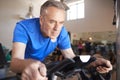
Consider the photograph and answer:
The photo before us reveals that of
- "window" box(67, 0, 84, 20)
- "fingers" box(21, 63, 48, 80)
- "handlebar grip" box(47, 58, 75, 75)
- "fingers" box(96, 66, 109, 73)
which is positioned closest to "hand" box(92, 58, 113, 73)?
"fingers" box(96, 66, 109, 73)

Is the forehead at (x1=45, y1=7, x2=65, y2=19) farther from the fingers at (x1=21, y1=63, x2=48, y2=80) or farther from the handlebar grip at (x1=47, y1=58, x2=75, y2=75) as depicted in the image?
the fingers at (x1=21, y1=63, x2=48, y2=80)

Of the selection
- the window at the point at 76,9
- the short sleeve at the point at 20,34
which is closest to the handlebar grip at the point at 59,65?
the short sleeve at the point at 20,34

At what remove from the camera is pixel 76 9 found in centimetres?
491

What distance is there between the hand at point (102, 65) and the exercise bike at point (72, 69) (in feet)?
0.10

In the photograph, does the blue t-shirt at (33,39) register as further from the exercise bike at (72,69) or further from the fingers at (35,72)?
the fingers at (35,72)

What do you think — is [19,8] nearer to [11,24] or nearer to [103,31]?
[11,24]

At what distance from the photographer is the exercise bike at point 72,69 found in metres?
0.59

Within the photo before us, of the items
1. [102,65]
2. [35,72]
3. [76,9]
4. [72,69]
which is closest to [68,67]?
[72,69]

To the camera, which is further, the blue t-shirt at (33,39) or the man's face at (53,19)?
the blue t-shirt at (33,39)

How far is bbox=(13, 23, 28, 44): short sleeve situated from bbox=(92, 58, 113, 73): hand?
413 millimetres

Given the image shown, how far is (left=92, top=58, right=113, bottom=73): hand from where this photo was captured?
2.50 ft

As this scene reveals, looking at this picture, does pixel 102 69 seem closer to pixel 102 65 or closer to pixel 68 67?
pixel 102 65

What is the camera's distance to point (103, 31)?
13.9 ft

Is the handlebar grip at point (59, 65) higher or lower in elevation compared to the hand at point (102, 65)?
higher
